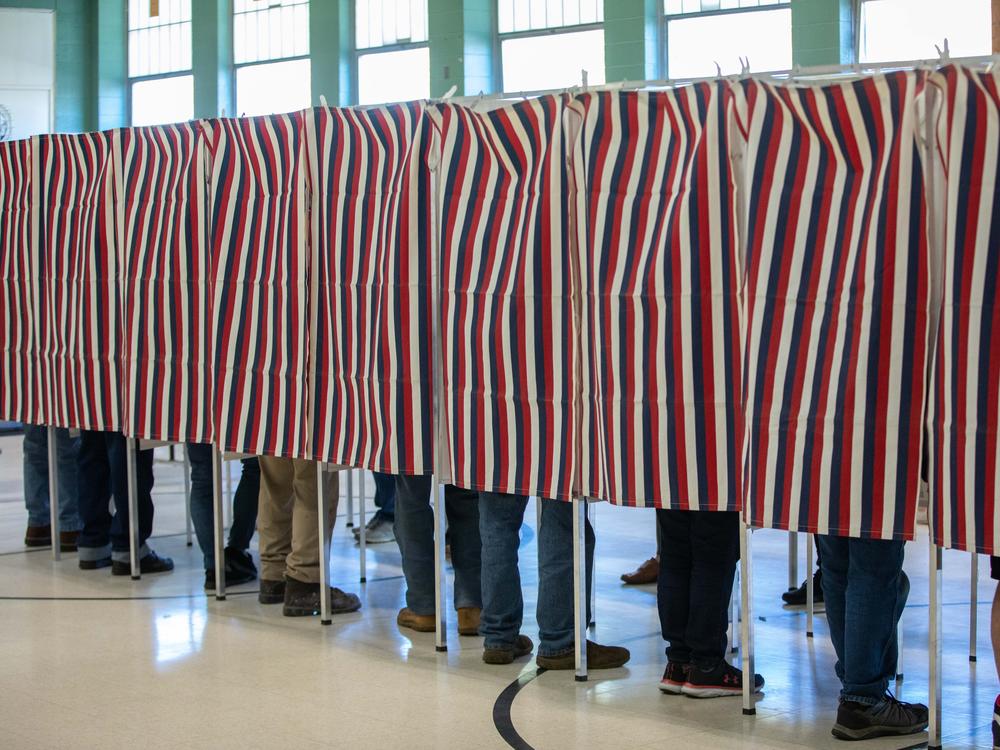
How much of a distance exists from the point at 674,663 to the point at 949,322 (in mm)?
1492

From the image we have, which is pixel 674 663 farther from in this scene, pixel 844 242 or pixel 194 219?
pixel 194 219

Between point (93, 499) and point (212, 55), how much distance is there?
9.69m

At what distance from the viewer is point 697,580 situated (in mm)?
4137

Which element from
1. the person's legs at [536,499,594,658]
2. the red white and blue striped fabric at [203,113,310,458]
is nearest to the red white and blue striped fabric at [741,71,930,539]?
the person's legs at [536,499,594,658]

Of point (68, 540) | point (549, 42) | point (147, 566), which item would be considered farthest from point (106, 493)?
point (549, 42)

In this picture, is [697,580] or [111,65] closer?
[697,580]

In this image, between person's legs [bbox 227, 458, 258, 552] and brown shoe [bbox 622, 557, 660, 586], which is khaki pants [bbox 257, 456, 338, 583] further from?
brown shoe [bbox 622, 557, 660, 586]

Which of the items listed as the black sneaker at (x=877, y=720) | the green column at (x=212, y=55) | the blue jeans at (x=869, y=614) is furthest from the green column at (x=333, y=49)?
the black sneaker at (x=877, y=720)

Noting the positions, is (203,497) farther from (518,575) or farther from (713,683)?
(713,683)

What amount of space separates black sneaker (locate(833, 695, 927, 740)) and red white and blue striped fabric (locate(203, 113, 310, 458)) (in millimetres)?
2427

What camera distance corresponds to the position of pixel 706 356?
397 centimetres

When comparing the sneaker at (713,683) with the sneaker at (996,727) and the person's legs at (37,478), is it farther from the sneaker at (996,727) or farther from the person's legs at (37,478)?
the person's legs at (37,478)

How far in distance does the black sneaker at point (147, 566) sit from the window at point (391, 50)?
7.95m

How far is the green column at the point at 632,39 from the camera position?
459 inches
